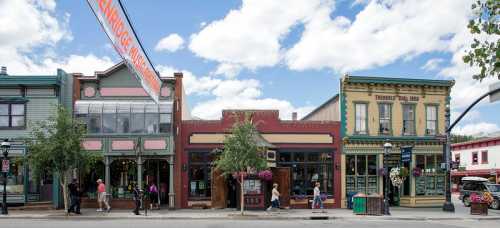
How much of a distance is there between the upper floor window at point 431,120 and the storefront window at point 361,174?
3.98 m

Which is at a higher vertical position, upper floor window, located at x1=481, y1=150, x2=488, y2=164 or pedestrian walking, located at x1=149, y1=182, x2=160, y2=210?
Answer: upper floor window, located at x1=481, y1=150, x2=488, y2=164

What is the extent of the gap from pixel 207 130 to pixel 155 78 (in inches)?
555

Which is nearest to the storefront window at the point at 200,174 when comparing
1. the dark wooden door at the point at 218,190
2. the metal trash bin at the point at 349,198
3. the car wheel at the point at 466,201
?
the dark wooden door at the point at 218,190

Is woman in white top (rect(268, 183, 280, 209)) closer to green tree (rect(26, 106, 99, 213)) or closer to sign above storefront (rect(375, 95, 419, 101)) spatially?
sign above storefront (rect(375, 95, 419, 101))

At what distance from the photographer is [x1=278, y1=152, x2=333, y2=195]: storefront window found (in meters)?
30.8

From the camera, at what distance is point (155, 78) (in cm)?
1630

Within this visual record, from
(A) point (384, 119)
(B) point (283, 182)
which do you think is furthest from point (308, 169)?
(A) point (384, 119)

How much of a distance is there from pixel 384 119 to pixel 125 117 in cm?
1486

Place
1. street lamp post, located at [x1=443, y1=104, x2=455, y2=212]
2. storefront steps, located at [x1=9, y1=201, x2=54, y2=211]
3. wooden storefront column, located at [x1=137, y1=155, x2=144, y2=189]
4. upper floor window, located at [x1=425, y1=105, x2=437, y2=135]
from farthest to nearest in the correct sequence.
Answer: upper floor window, located at [x1=425, y1=105, x2=437, y2=135] → street lamp post, located at [x1=443, y1=104, x2=455, y2=212] → wooden storefront column, located at [x1=137, y1=155, x2=144, y2=189] → storefront steps, located at [x1=9, y1=201, x2=54, y2=211]

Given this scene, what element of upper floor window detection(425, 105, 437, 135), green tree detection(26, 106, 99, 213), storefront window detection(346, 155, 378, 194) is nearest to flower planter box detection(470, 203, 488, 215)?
storefront window detection(346, 155, 378, 194)

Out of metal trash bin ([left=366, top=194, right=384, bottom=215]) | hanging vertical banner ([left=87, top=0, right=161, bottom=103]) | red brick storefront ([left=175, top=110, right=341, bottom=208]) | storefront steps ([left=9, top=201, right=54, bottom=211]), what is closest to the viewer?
hanging vertical banner ([left=87, top=0, right=161, bottom=103])

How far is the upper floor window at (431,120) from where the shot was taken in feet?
108

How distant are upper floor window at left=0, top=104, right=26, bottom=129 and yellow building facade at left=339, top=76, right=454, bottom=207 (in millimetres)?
17597

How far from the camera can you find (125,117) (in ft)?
95.7
